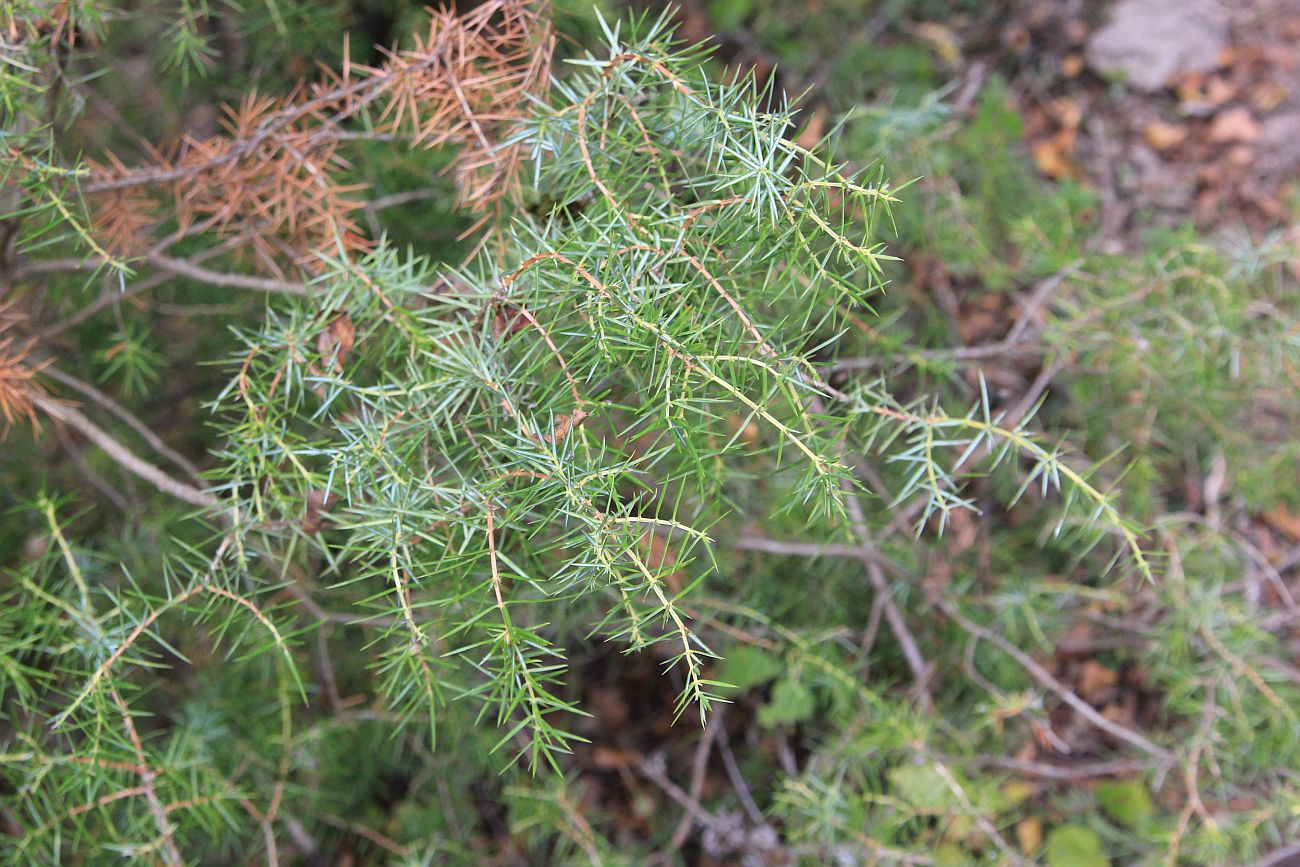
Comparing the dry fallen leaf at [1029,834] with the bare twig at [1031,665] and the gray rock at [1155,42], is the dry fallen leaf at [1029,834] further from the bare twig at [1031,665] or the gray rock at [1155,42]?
the gray rock at [1155,42]

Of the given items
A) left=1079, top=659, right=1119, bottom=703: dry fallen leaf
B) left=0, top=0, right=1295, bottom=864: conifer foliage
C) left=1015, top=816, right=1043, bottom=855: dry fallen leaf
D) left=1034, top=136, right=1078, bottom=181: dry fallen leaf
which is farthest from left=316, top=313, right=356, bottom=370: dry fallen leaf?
left=1034, top=136, right=1078, bottom=181: dry fallen leaf

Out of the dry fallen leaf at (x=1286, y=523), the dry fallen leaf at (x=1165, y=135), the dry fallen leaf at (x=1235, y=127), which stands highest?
the dry fallen leaf at (x=1235, y=127)

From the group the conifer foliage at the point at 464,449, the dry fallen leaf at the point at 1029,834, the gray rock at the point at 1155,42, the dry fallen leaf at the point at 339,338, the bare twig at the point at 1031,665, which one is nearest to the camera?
the conifer foliage at the point at 464,449

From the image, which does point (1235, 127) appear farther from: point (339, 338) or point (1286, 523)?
point (339, 338)

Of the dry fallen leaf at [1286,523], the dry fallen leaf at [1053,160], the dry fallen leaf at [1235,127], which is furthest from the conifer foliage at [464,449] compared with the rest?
the dry fallen leaf at [1235,127]

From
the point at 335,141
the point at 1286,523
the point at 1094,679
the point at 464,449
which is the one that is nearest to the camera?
the point at 464,449

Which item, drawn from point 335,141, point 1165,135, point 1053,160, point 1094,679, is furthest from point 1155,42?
point 335,141

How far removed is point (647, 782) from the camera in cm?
226

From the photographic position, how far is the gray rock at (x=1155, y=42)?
3051 mm

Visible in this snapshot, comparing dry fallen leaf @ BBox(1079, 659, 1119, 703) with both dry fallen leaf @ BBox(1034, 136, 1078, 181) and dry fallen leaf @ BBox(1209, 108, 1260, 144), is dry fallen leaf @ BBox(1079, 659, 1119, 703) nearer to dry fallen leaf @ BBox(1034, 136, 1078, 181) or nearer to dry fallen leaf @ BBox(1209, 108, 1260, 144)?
dry fallen leaf @ BBox(1034, 136, 1078, 181)

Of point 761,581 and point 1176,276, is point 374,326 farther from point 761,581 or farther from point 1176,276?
point 1176,276

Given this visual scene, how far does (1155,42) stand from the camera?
3.05m

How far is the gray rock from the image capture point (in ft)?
10.0

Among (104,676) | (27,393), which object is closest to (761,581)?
(104,676)
